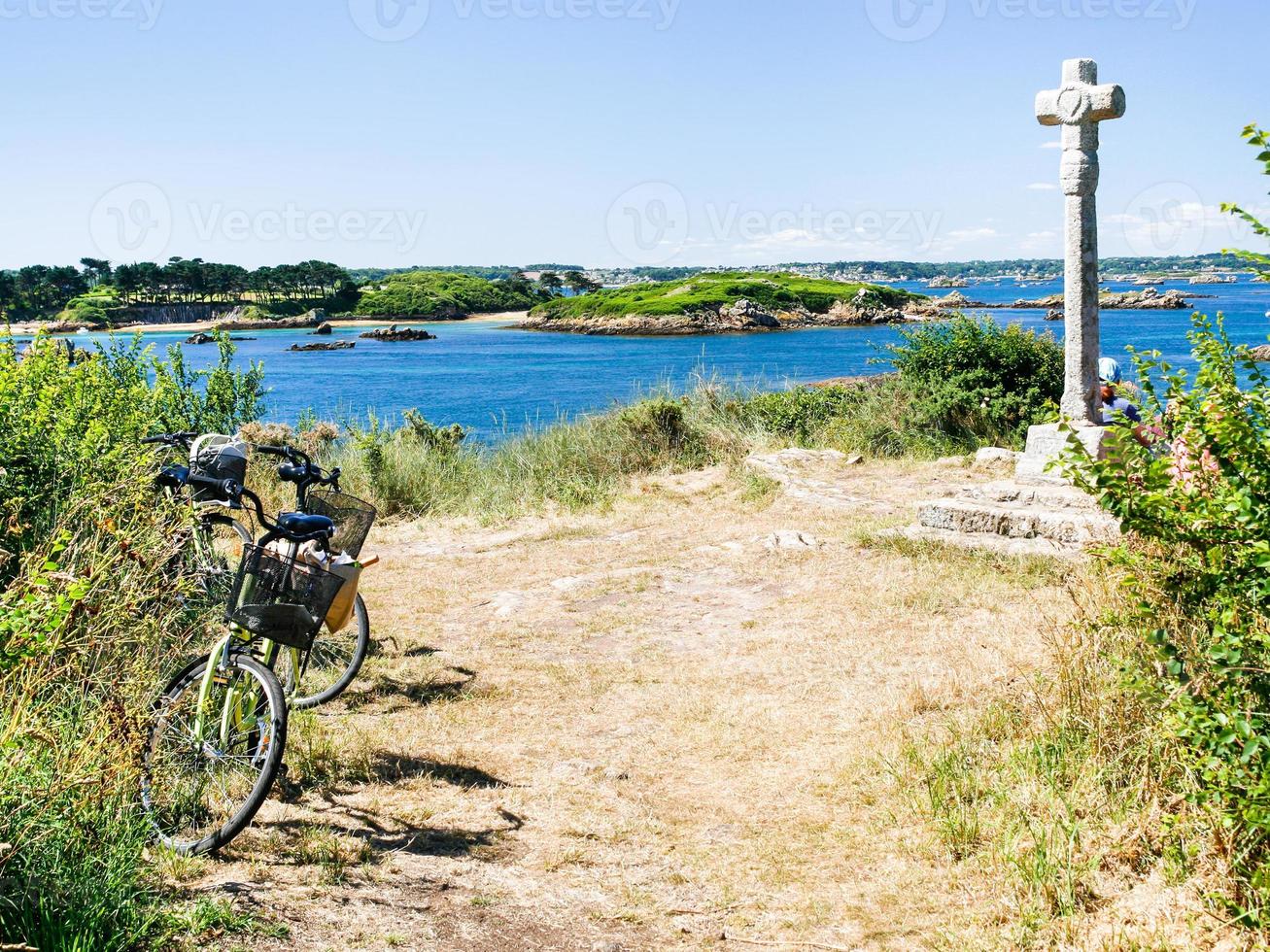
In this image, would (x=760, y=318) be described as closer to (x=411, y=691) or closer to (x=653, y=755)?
(x=411, y=691)

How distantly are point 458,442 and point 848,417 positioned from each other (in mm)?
5578

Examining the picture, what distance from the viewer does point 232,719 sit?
12.3 ft

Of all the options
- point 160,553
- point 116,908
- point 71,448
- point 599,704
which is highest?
point 71,448

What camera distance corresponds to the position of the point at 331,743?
15.0ft

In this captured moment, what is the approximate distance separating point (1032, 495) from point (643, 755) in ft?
16.5

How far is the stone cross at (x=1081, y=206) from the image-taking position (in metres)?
9.19

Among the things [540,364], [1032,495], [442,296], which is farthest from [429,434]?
[442,296]

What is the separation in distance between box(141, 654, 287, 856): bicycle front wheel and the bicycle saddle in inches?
23.5

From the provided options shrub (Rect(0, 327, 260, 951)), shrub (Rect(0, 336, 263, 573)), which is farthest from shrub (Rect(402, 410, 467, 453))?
shrub (Rect(0, 327, 260, 951))

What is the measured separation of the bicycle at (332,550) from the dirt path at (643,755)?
207 millimetres

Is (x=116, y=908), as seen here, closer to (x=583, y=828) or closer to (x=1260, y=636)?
(x=583, y=828)

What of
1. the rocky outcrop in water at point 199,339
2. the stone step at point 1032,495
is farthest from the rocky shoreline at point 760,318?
the stone step at point 1032,495

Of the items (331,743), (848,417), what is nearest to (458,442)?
(848,417)

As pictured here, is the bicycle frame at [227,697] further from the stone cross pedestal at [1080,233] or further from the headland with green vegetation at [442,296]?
the headland with green vegetation at [442,296]
